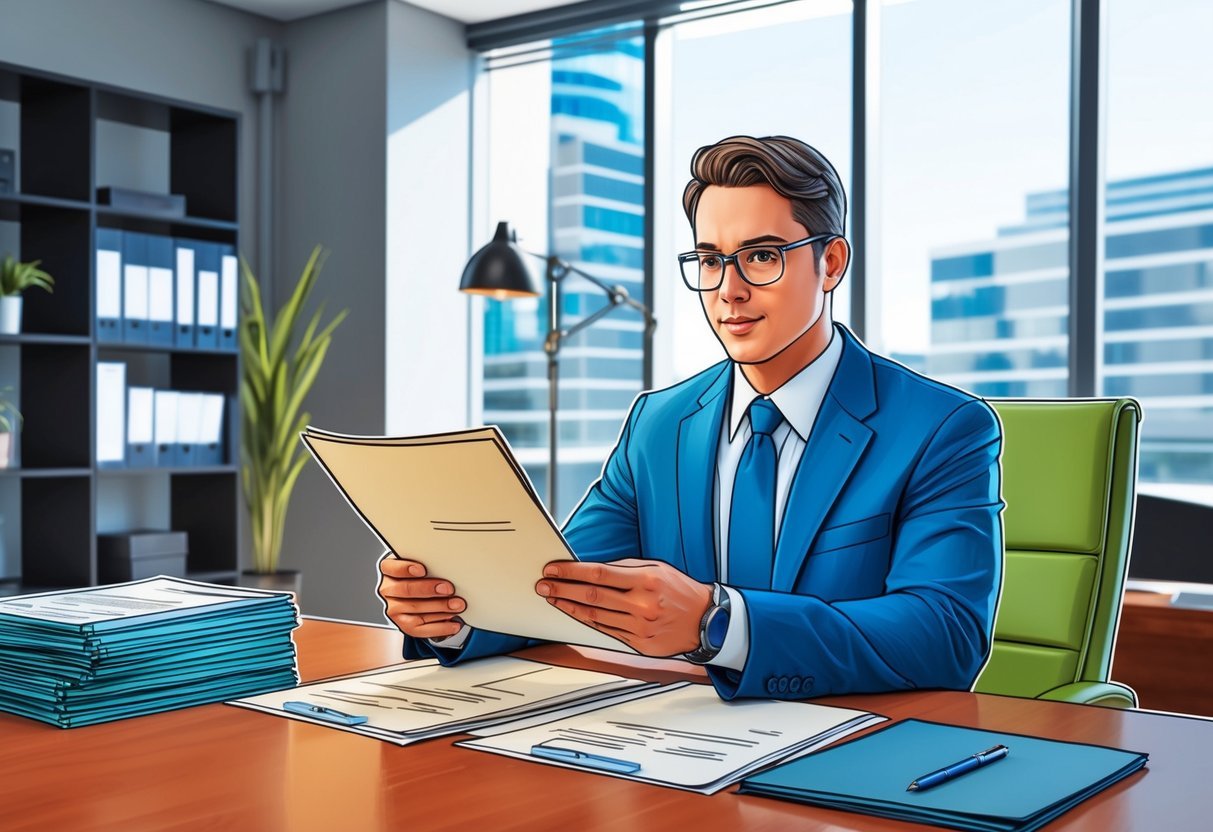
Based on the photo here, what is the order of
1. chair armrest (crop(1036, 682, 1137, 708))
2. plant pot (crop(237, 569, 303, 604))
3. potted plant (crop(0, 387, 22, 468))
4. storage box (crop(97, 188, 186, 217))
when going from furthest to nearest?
plant pot (crop(237, 569, 303, 604)) < storage box (crop(97, 188, 186, 217)) < potted plant (crop(0, 387, 22, 468)) < chair armrest (crop(1036, 682, 1137, 708))

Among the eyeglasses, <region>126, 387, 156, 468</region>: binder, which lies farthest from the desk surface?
<region>126, 387, 156, 468</region>: binder

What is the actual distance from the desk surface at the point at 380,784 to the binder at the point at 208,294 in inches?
117

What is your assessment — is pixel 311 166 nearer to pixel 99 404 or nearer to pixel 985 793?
pixel 99 404

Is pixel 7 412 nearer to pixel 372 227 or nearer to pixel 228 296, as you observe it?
pixel 228 296

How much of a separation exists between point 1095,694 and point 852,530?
41 centimetres

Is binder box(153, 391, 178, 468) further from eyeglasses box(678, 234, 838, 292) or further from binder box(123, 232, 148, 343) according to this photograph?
eyeglasses box(678, 234, 838, 292)

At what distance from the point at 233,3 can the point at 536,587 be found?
159 inches

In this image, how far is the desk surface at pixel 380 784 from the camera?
83cm

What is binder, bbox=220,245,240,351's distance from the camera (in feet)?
13.3

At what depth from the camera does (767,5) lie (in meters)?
4.14

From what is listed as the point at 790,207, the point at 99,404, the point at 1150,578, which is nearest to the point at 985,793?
the point at 790,207

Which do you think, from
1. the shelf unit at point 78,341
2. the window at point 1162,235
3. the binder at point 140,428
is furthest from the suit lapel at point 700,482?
the binder at point 140,428

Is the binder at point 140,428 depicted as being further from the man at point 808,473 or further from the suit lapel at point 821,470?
the suit lapel at point 821,470

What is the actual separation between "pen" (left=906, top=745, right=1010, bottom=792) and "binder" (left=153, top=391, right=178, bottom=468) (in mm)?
3408
